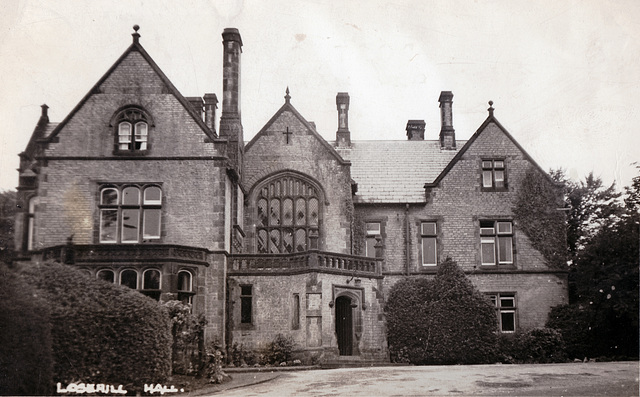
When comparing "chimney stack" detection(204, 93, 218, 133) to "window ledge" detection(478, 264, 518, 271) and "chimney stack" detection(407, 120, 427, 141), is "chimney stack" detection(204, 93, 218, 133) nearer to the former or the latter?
"chimney stack" detection(407, 120, 427, 141)

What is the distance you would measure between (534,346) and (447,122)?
41.2 ft

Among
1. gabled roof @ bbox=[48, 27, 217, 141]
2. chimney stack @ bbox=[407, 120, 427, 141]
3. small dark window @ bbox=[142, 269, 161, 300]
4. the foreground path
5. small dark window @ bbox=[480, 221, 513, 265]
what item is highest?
chimney stack @ bbox=[407, 120, 427, 141]

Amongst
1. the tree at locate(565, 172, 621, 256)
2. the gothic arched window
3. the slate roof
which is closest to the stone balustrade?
the gothic arched window

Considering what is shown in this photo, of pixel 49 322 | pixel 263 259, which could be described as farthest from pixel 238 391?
pixel 263 259

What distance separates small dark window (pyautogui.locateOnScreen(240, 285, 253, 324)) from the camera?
26.8m

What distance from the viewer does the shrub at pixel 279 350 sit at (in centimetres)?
2561

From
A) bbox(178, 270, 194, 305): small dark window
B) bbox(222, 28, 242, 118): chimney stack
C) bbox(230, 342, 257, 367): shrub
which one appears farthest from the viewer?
bbox(222, 28, 242, 118): chimney stack

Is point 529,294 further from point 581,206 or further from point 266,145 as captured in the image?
point 266,145

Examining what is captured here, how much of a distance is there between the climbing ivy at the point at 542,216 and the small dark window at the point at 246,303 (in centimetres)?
1321

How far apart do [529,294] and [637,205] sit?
33.3 ft

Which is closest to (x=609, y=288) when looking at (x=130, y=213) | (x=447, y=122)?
(x=447, y=122)

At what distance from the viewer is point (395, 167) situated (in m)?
35.2

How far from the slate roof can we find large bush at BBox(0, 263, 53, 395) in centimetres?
1993

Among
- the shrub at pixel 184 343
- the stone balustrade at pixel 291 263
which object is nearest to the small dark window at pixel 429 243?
the stone balustrade at pixel 291 263
